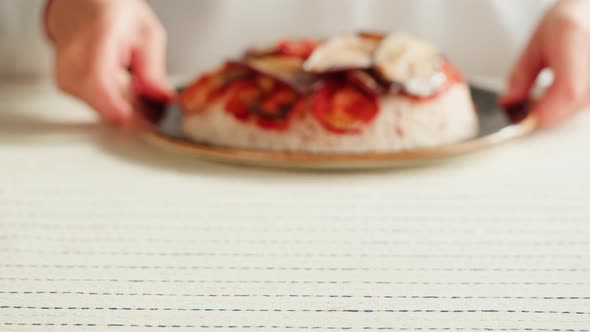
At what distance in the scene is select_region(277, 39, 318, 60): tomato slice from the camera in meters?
0.96

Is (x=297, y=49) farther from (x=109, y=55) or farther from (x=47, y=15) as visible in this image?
(x=47, y=15)

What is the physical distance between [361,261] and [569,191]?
30 centimetres

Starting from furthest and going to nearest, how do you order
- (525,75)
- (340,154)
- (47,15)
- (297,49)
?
(47,15) → (525,75) → (297,49) → (340,154)

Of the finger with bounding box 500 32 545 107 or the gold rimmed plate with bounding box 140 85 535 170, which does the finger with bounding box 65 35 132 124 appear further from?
the finger with bounding box 500 32 545 107

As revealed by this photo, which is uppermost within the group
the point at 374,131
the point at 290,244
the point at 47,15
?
the point at 47,15

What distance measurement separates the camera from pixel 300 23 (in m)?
1.58

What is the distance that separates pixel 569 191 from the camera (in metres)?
0.78

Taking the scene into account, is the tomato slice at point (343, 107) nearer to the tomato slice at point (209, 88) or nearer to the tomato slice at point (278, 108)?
the tomato slice at point (278, 108)

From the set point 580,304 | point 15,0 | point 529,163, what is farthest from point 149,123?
point 15,0

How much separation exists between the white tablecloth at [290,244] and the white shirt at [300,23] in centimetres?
67

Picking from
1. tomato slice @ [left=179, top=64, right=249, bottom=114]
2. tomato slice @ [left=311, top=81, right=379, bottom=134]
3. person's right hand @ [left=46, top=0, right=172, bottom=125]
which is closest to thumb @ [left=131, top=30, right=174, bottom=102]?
person's right hand @ [left=46, top=0, right=172, bottom=125]

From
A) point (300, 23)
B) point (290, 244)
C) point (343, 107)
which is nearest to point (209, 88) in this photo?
point (343, 107)

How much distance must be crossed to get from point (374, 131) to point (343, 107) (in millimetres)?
46

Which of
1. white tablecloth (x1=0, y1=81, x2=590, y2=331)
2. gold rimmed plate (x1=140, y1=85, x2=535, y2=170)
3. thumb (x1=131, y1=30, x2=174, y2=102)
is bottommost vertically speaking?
white tablecloth (x1=0, y1=81, x2=590, y2=331)
